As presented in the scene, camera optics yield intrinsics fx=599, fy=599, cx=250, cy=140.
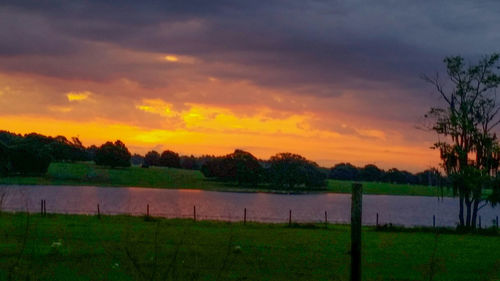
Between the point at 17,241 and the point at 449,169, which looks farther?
the point at 449,169

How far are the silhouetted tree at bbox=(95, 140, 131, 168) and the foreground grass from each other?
143536mm

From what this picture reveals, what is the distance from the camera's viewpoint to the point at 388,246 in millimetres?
30312

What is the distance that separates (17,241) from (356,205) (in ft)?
63.0

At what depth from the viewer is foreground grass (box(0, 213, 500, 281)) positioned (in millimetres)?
18172

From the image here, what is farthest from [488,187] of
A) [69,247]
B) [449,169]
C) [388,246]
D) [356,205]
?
[356,205]

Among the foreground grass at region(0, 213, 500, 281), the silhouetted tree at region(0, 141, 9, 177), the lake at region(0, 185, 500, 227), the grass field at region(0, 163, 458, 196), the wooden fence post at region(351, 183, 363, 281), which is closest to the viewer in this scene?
the wooden fence post at region(351, 183, 363, 281)

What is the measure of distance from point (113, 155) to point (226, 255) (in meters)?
168

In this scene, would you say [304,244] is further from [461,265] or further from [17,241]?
[17,241]

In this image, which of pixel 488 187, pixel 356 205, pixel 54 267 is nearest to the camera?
pixel 356 205

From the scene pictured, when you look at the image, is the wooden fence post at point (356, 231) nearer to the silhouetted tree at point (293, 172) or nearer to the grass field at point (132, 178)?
the grass field at point (132, 178)

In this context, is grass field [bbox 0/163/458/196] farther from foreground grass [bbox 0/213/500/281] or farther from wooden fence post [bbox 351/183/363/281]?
wooden fence post [bbox 351/183/363/281]

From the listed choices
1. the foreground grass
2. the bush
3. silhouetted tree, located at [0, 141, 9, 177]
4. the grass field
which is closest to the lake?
the foreground grass

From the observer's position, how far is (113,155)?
583 feet

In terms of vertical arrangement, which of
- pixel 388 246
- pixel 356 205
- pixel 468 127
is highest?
pixel 468 127
